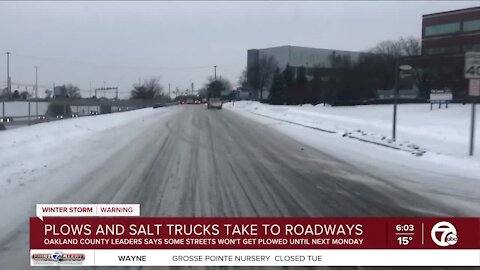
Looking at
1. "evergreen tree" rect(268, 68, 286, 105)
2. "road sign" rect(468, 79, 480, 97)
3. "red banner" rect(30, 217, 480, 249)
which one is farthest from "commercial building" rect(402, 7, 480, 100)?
"red banner" rect(30, 217, 480, 249)

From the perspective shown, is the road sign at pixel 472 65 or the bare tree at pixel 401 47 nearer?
the road sign at pixel 472 65

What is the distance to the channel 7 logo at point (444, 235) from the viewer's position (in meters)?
5.80

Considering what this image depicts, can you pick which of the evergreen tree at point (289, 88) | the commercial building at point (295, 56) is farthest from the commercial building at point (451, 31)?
the commercial building at point (295, 56)

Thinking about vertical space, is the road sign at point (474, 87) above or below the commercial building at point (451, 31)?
below

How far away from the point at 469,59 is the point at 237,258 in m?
12.2

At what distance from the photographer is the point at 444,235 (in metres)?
5.82

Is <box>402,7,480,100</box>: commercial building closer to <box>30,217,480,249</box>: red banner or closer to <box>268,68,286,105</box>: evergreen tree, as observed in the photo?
<box>268,68,286,105</box>: evergreen tree

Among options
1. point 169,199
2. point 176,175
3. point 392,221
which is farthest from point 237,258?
point 176,175

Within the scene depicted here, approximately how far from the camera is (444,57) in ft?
267

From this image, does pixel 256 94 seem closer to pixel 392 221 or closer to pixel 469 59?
pixel 469 59

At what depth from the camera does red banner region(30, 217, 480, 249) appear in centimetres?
577

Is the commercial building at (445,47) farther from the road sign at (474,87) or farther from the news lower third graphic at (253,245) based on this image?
the news lower third graphic at (253,245)

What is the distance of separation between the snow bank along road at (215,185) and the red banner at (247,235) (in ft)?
1.92

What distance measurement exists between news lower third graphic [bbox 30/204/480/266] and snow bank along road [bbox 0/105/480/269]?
572 millimetres
